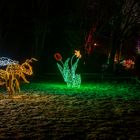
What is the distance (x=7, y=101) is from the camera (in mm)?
13906

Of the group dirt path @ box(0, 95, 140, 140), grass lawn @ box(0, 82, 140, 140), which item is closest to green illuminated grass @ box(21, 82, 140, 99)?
grass lawn @ box(0, 82, 140, 140)

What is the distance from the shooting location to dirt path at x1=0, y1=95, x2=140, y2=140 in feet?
26.7

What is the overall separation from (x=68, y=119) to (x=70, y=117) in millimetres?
317

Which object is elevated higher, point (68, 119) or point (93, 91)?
point (93, 91)

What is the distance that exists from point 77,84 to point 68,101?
6.21 metres

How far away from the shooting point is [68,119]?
32.9ft

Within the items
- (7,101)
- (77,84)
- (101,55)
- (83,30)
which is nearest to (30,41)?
(83,30)

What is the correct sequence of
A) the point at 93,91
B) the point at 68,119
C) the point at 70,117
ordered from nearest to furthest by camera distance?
the point at 68,119, the point at 70,117, the point at 93,91

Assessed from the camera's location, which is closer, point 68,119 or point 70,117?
point 68,119

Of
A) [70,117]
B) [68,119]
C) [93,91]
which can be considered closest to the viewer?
[68,119]

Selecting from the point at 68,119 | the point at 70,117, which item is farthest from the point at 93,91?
the point at 68,119

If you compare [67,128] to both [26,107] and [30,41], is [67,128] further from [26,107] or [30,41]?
[30,41]

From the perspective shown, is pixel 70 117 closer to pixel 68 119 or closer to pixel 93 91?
pixel 68 119

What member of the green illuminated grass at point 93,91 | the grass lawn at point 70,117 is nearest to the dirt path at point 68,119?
the grass lawn at point 70,117
